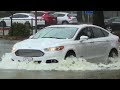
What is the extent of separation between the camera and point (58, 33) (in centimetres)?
1304

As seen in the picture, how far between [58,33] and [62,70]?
1.92m

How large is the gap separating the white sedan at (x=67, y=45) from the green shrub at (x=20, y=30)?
1331 centimetres

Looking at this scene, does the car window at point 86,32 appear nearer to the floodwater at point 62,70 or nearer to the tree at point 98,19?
the floodwater at point 62,70

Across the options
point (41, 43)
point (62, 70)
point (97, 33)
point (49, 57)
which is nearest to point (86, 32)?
point (97, 33)

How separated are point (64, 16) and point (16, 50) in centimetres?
2953

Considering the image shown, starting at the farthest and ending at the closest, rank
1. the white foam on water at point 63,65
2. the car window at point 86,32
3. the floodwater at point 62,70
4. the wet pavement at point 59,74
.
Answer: the car window at point 86,32
the white foam on water at point 63,65
the floodwater at point 62,70
the wet pavement at point 59,74

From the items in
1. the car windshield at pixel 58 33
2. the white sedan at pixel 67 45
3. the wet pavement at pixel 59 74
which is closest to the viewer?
the wet pavement at pixel 59 74

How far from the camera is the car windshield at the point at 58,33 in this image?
12.8 meters

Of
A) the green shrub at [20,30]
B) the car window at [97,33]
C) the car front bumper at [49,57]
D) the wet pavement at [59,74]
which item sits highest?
the car window at [97,33]

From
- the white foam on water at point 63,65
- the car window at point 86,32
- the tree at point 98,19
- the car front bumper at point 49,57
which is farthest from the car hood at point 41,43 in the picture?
the tree at point 98,19

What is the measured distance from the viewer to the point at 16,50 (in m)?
12.1

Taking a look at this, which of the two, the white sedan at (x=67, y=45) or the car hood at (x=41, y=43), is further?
the car hood at (x=41, y=43)
